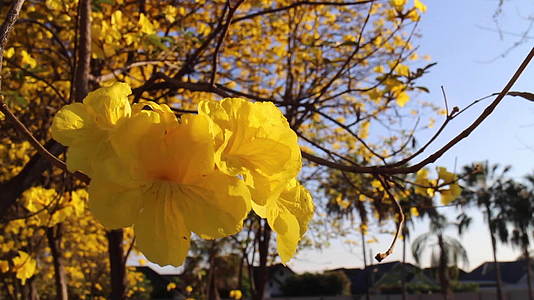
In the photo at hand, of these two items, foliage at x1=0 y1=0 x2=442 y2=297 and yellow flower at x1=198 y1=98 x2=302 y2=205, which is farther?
foliage at x1=0 y1=0 x2=442 y2=297

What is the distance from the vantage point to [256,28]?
5.69 metres

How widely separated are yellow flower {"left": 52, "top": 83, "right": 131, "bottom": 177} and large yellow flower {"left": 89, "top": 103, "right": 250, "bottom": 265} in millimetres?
44

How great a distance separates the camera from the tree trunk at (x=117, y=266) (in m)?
3.64

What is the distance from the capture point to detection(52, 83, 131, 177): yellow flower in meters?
0.64

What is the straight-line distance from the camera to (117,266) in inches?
147

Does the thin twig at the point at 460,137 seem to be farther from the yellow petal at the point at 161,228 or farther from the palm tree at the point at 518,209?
the palm tree at the point at 518,209

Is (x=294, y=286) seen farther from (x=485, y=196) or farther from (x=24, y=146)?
(x=24, y=146)

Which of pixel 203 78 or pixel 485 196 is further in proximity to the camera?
pixel 485 196

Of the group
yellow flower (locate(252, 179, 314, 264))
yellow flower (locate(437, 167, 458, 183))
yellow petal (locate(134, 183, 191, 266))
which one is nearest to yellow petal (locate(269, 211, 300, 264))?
yellow flower (locate(252, 179, 314, 264))

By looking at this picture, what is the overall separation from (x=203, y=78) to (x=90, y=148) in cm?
426

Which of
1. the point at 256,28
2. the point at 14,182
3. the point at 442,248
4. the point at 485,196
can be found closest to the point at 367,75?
the point at 256,28

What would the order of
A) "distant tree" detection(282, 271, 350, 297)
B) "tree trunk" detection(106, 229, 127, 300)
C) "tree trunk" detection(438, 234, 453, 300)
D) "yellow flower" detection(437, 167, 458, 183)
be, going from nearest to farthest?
"yellow flower" detection(437, 167, 458, 183) → "tree trunk" detection(106, 229, 127, 300) → "tree trunk" detection(438, 234, 453, 300) → "distant tree" detection(282, 271, 350, 297)

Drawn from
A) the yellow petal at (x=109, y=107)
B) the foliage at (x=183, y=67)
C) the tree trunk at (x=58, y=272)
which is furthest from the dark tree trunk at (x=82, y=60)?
the tree trunk at (x=58, y=272)

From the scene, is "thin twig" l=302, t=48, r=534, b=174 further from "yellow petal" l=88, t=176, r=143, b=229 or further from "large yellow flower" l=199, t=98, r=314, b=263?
"yellow petal" l=88, t=176, r=143, b=229
